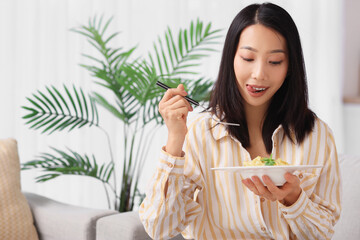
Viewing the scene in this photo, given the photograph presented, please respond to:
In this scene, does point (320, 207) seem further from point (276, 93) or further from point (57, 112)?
point (57, 112)

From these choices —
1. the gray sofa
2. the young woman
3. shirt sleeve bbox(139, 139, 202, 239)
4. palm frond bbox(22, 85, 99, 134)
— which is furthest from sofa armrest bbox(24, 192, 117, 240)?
shirt sleeve bbox(139, 139, 202, 239)

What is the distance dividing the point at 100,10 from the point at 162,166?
6.05 ft

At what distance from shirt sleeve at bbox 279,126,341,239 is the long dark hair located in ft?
0.38

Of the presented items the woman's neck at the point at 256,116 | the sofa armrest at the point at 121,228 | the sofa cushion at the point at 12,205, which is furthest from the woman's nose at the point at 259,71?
the sofa cushion at the point at 12,205

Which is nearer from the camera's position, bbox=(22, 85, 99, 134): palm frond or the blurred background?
bbox=(22, 85, 99, 134): palm frond

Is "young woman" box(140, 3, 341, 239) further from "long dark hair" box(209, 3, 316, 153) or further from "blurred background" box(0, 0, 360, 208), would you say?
"blurred background" box(0, 0, 360, 208)

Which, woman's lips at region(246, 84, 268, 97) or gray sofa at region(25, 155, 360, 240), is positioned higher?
woman's lips at region(246, 84, 268, 97)

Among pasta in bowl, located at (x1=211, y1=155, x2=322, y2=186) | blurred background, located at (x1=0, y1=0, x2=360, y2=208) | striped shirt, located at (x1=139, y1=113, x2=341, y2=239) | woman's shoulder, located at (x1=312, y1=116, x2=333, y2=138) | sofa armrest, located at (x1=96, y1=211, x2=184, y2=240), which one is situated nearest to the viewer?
pasta in bowl, located at (x1=211, y1=155, x2=322, y2=186)

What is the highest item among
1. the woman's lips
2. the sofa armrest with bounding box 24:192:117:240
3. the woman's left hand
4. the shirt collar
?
the woman's lips

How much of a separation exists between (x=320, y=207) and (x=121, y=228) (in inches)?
29.1

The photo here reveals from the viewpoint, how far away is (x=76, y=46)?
2.73 metres

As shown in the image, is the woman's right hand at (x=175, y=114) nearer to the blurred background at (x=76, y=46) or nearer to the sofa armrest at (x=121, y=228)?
A: the sofa armrest at (x=121, y=228)

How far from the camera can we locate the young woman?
119 cm

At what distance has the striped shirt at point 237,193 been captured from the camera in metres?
1.26
